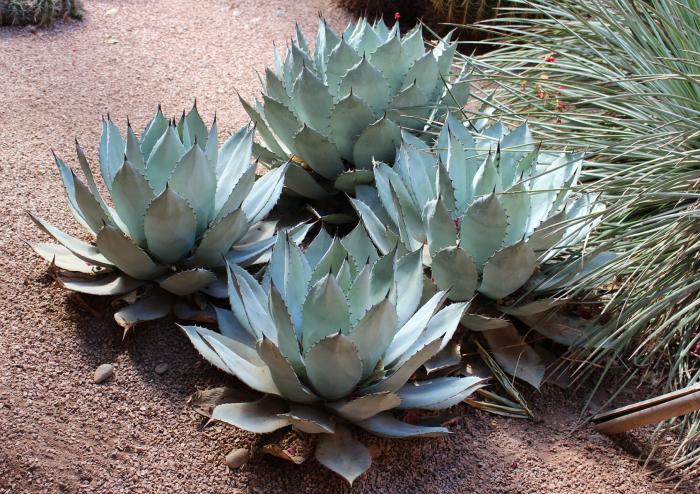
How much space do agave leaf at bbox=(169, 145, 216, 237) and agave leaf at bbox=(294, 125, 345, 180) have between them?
426mm

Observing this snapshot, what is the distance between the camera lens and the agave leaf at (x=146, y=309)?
2.13 meters

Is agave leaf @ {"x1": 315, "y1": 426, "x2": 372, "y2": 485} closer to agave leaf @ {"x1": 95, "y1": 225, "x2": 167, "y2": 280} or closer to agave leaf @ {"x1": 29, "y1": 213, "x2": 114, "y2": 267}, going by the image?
agave leaf @ {"x1": 95, "y1": 225, "x2": 167, "y2": 280}

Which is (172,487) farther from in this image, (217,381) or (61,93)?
(61,93)

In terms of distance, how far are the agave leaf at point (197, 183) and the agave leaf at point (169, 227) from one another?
62mm

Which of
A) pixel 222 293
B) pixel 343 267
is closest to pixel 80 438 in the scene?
pixel 222 293

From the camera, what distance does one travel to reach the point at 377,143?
2.61m

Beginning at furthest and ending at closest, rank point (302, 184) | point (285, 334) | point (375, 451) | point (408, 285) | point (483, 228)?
point (302, 184)
point (483, 228)
point (408, 285)
point (375, 451)
point (285, 334)

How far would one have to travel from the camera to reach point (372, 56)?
2721 mm

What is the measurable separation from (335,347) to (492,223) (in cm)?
67

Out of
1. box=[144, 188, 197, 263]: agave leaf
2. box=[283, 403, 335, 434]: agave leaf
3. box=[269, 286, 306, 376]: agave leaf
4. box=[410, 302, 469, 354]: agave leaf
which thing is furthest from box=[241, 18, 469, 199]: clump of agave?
box=[283, 403, 335, 434]: agave leaf

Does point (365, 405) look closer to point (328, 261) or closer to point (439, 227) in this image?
point (328, 261)

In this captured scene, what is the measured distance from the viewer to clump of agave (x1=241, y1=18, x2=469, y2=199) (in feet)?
8.46

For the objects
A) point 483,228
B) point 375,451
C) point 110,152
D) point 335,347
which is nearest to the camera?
point 335,347

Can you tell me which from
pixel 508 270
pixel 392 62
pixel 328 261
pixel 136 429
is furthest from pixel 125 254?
pixel 392 62
